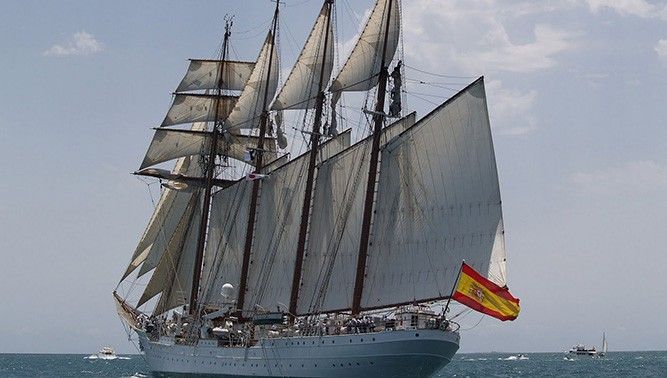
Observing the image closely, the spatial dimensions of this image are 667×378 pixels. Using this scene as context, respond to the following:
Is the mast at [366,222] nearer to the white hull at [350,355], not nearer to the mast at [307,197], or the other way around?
the white hull at [350,355]

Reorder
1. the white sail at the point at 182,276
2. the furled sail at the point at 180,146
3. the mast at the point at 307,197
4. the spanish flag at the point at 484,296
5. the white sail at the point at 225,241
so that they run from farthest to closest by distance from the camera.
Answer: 1. the furled sail at the point at 180,146
2. the white sail at the point at 182,276
3. the white sail at the point at 225,241
4. the mast at the point at 307,197
5. the spanish flag at the point at 484,296

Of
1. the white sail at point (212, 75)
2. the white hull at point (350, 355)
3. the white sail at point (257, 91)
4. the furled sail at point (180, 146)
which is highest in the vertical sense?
the white sail at point (212, 75)

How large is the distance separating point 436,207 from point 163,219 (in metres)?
36.9

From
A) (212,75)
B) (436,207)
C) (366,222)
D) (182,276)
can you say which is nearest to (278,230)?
(182,276)

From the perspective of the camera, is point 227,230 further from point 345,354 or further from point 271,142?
point 345,354

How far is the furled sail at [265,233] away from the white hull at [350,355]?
24.8 ft

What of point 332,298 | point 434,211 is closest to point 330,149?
point 332,298

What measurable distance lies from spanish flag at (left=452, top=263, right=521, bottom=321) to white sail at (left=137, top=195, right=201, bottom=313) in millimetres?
36404

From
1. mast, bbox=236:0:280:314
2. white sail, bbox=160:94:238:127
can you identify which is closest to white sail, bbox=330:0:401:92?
mast, bbox=236:0:280:314

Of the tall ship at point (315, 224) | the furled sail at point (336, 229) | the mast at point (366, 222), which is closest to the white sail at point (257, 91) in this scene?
the tall ship at point (315, 224)

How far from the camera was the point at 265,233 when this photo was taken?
78.1 meters

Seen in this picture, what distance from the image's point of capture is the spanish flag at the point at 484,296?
54344 mm

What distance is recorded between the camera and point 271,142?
86.7 metres

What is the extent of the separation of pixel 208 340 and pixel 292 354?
502 inches
